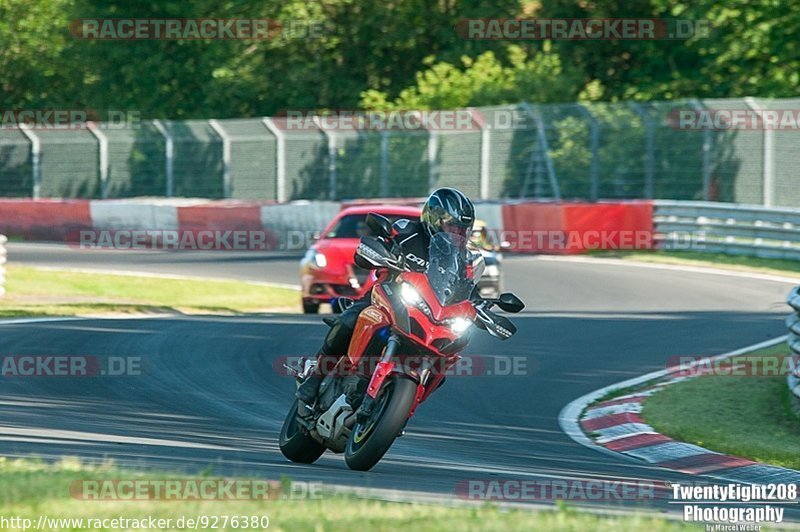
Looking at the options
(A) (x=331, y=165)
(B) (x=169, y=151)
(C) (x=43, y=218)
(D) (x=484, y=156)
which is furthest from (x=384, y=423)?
(C) (x=43, y=218)

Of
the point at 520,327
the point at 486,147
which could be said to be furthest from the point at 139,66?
the point at 520,327

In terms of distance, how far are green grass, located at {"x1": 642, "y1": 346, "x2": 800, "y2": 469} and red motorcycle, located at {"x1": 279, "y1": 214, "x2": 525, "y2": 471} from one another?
2.69 m

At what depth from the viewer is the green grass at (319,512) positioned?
571 cm

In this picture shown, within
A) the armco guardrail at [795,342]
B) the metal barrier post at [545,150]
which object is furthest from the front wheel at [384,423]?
the metal barrier post at [545,150]

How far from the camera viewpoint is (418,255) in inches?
311

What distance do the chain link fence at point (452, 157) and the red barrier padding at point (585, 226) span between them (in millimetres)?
823

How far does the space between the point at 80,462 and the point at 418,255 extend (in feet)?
6.90

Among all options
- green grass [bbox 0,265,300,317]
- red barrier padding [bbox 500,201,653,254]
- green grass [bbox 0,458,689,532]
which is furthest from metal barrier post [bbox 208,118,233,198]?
green grass [bbox 0,458,689,532]

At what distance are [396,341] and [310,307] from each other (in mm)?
10637

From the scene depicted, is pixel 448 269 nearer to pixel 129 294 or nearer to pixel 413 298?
pixel 413 298

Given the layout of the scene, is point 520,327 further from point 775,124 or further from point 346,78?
point 346,78

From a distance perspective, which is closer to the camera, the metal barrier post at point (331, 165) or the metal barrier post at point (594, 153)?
the metal barrier post at point (594, 153)

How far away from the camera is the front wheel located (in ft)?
24.5

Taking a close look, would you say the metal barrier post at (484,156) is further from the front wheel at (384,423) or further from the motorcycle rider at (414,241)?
the front wheel at (384,423)
